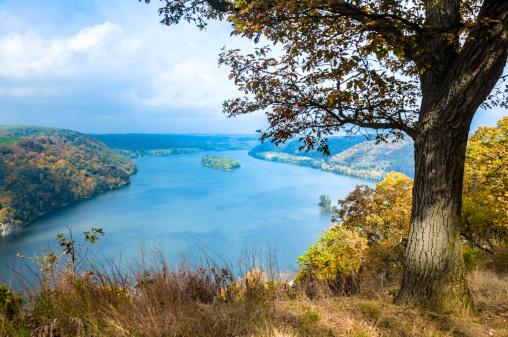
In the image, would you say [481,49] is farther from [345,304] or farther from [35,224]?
[35,224]

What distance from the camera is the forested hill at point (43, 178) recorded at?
63.9 meters

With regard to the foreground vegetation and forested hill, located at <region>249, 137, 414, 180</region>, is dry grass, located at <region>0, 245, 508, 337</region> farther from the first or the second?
forested hill, located at <region>249, 137, 414, 180</region>

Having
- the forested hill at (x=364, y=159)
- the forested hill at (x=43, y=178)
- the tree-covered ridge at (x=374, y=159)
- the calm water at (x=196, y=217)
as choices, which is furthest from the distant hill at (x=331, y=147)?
the forested hill at (x=43, y=178)

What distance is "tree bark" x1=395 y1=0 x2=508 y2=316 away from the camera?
2729mm

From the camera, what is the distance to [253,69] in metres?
3.45

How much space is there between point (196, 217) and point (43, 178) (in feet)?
160

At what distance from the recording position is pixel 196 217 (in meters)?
66.2

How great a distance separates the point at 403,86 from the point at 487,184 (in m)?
8.93

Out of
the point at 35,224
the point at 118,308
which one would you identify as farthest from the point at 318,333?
the point at 35,224

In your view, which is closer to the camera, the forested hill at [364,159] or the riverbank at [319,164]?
the riverbank at [319,164]

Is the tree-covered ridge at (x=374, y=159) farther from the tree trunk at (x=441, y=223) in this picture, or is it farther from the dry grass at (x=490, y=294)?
the tree trunk at (x=441, y=223)

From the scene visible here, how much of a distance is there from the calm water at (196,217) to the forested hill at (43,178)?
3.85 metres

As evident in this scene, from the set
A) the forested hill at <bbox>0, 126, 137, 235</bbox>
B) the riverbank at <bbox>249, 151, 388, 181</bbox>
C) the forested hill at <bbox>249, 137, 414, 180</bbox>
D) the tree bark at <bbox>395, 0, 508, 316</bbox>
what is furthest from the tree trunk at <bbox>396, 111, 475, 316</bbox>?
the forested hill at <bbox>249, 137, 414, 180</bbox>

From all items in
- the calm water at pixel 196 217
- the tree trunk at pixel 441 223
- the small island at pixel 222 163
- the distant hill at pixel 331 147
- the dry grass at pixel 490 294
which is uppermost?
the distant hill at pixel 331 147
